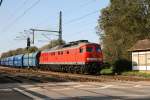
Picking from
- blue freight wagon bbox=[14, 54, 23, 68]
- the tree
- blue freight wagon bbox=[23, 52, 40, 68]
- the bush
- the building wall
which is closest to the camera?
the building wall

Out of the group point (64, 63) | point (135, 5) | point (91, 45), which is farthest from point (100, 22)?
point (91, 45)

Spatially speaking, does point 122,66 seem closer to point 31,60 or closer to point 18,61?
point 31,60

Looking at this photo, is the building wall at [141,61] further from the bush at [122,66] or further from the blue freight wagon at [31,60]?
Answer: the blue freight wagon at [31,60]

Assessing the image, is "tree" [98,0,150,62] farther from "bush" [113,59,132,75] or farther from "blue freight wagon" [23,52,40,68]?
"blue freight wagon" [23,52,40,68]

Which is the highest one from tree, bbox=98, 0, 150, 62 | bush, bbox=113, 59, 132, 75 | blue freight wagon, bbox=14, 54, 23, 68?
tree, bbox=98, 0, 150, 62

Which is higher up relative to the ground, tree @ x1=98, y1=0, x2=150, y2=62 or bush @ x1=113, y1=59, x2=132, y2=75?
tree @ x1=98, y1=0, x2=150, y2=62

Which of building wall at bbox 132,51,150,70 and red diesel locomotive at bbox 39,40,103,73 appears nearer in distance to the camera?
A: red diesel locomotive at bbox 39,40,103,73

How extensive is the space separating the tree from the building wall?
10297mm

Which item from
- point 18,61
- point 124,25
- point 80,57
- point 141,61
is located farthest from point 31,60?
point 80,57

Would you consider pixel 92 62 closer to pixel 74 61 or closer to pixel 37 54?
pixel 74 61

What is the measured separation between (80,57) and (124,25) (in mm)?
22625

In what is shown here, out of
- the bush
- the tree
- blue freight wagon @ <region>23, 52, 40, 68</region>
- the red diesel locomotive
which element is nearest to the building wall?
the bush

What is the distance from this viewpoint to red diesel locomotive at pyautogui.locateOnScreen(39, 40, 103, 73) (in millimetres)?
44781

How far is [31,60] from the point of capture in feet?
241
